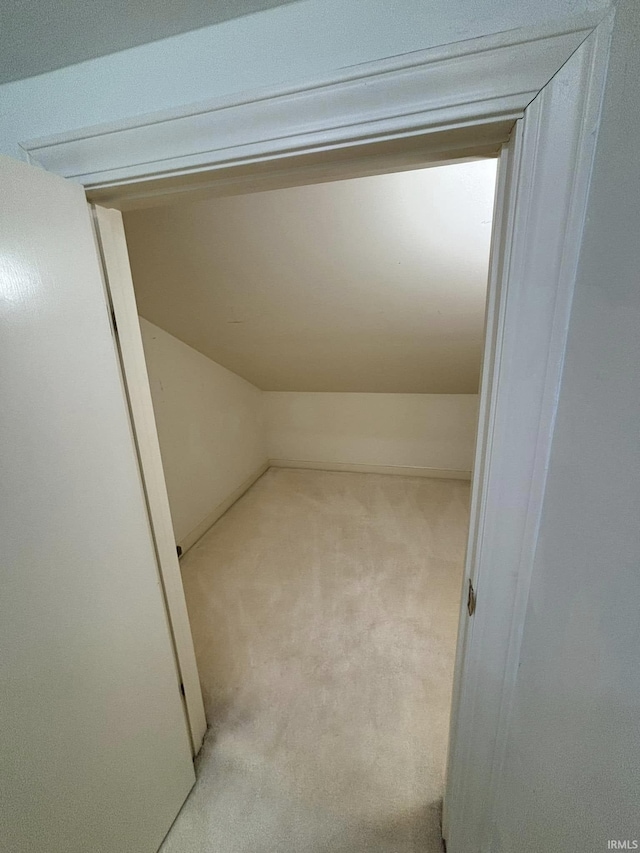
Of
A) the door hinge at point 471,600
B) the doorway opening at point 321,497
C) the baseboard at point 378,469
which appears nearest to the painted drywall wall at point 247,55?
the doorway opening at point 321,497

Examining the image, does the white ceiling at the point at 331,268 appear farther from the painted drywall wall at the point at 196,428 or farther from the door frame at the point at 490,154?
the door frame at the point at 490,154

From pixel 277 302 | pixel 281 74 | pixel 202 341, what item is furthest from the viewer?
pixel 202 341

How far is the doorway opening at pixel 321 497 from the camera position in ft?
3.61

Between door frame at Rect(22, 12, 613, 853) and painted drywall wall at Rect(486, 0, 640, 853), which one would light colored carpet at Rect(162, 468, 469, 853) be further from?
painted drywall wall at Rect(486, 0, 640, 853)

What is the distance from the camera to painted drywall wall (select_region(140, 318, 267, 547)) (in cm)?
207

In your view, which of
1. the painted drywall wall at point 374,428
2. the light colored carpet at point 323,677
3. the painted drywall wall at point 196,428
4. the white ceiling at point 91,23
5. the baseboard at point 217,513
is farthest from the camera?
the painted drywall wall at point 374,428

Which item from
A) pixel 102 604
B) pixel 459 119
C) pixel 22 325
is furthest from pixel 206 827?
pixel 459 119

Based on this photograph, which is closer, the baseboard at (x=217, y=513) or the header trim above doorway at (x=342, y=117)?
the header trim above doorway at (x=342, y=117)

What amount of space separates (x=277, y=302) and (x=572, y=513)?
1.59m

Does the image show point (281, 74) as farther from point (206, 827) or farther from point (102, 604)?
point (206, 827)

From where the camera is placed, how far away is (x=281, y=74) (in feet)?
1.74

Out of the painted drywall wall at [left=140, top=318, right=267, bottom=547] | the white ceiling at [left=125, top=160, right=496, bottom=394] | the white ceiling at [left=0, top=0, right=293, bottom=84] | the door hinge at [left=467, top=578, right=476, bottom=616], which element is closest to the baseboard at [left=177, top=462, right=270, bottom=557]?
the painted drywall wall at [left=140, top=318, right=267, bottom=547]

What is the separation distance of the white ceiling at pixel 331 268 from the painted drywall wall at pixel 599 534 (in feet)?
2.64

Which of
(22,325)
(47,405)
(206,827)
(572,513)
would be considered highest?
(22,325)
